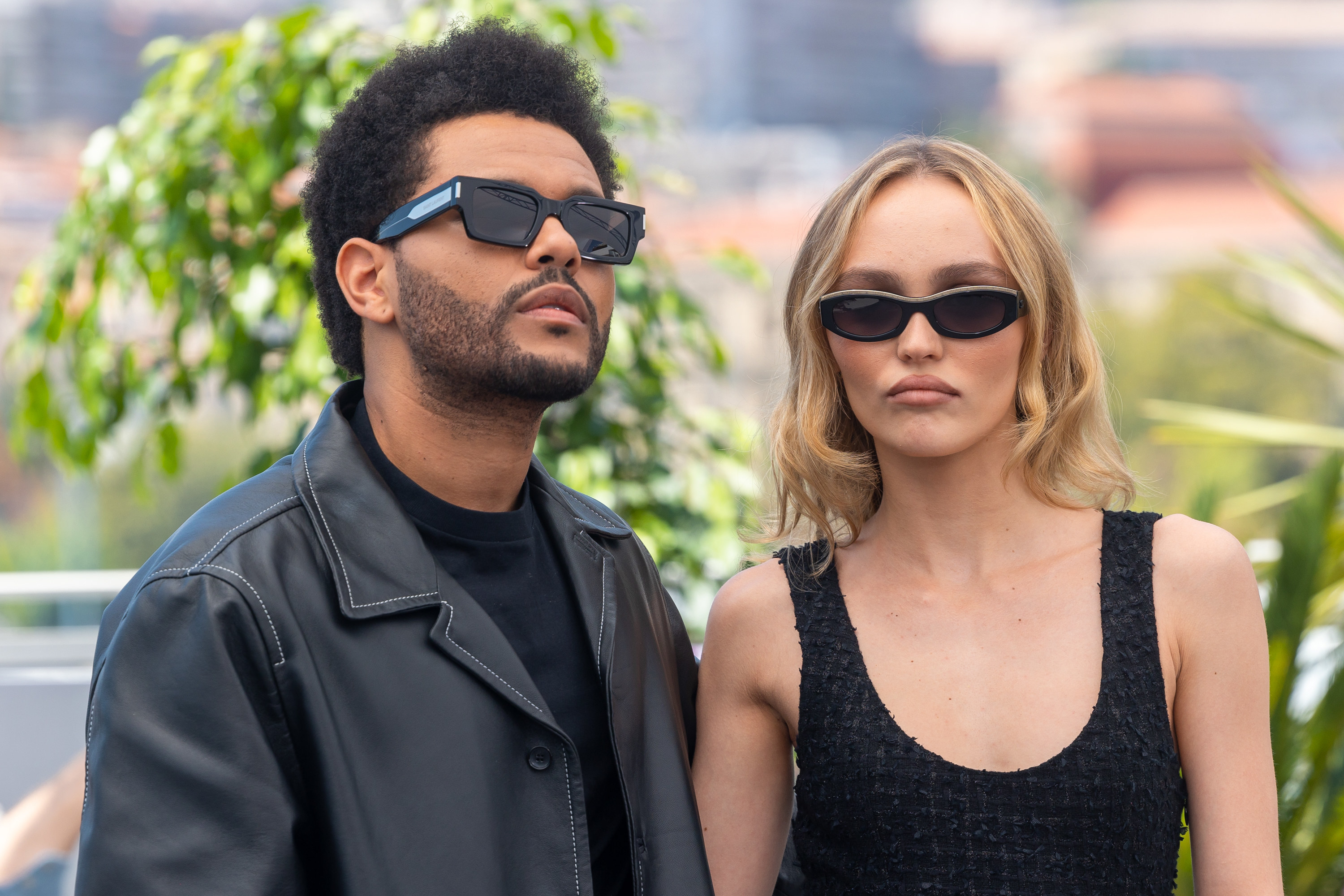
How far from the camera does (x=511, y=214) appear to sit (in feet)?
6.18

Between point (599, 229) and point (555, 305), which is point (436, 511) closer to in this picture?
point (555, 305)

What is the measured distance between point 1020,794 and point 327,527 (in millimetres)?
1067

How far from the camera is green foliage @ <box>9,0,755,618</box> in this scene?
122 inches

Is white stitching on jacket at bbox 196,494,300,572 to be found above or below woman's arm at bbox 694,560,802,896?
above

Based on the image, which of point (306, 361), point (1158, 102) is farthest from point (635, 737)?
point (1158, 102)

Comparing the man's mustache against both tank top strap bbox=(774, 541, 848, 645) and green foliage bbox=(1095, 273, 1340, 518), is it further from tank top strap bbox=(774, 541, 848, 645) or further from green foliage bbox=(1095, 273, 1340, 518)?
green foliage bbox=(1095, 273, 1340, 518)

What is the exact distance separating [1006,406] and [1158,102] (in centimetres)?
7306

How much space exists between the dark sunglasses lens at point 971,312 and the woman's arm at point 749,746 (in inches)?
21.0

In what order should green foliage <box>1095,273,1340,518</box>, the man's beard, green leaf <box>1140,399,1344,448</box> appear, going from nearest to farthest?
the man's beard → green leaf <box>1140,399,1344,448</box> → green foliage <box>1095,273,1340,518</box>

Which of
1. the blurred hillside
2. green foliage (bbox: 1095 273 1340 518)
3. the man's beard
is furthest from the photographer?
the blurred hillside

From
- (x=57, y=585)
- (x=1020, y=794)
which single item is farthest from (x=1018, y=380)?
(x=57, y=585)

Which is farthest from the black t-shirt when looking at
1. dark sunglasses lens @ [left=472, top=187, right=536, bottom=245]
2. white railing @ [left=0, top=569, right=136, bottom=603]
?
white railing @ [left=0, top=569, right=136, bottom=603]

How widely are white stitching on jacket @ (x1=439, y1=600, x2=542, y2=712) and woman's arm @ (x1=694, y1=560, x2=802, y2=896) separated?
48 centimetres

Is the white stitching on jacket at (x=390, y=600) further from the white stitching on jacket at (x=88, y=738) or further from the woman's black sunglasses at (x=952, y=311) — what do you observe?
the woman's black sunglasses at (x=952, y=311)
